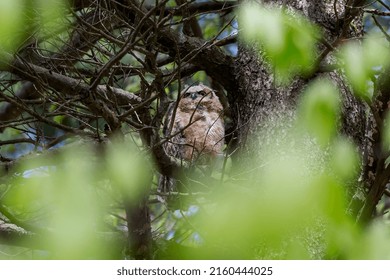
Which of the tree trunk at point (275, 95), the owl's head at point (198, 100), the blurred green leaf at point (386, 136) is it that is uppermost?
the owl's head at point (198, 100)

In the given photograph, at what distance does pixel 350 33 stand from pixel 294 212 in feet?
5.61

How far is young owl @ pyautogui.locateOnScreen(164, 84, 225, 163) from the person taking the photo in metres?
2.84

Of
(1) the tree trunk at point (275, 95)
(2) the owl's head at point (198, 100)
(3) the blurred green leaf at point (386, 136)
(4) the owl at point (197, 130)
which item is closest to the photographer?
(3) the blurred green leaf at point (386, 136)

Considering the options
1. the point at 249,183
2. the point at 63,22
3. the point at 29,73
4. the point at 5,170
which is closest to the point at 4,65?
the point at 29,73

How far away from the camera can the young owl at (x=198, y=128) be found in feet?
9.32

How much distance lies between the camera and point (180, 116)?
308 centimetres

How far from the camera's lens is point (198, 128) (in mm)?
2969

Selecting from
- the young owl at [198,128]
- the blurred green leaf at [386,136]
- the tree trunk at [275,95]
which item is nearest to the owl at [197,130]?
the young owl at [198,128]

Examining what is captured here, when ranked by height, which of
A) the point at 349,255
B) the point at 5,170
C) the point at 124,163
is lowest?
the point at 349,255

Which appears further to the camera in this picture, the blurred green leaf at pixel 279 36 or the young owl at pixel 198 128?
the young owl at pixel 198 128

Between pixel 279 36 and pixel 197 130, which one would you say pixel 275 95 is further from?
pixel 279 36

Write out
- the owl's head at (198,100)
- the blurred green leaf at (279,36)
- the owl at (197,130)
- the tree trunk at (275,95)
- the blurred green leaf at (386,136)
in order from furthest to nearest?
the owl's head at (198,100) < the owl at (197,130) < the tree trunk at (275,95) < the blurred green leaf at (386,136) < the blurred green leaf at (279,36)

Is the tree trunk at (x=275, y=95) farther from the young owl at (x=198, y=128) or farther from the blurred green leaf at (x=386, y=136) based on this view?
the blurred green leaf at (x=386, y=136)
